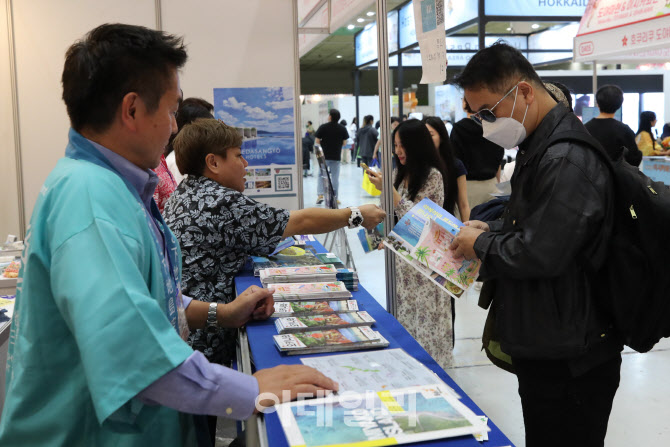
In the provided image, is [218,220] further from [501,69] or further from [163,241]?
[501,69]

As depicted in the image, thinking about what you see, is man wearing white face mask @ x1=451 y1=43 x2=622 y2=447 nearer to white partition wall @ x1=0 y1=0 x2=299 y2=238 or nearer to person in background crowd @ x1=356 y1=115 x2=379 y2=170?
white partition wall @ x1=0 y1=0 x2=299 y2=238

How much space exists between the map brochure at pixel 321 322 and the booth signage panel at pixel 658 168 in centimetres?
787

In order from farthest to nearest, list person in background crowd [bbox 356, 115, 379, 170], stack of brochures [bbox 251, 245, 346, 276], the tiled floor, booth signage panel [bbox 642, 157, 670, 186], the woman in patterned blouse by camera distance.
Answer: person in background crowd [bbox 356, 115, 379, 170], booth signage panel [bbox 642, 157, 670, 186], the tiled floor, stack of brochures [bbox 251, 245, 346, 276], the woman in patterned blouse

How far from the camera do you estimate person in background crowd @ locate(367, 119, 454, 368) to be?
383cm

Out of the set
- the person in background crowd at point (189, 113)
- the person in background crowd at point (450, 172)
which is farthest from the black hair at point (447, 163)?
the person in background crowd at point (189, 113)

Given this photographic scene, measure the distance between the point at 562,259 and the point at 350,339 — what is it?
1.92 ft

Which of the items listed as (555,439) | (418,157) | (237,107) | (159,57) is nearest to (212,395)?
(159,57)

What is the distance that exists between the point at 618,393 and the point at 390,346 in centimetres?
271

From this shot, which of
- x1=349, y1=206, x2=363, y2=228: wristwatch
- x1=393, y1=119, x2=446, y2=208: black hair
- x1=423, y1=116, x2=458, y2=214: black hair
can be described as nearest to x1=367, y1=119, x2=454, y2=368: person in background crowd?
x1=393, y1=119, x2=446, y2=208: black hair

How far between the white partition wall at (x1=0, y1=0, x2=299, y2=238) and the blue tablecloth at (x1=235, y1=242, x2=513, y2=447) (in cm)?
268

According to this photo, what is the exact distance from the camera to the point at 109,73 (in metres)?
1.06

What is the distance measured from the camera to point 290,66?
4.60 meters

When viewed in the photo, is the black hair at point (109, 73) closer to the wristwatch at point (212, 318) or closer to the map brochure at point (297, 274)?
the wristwatch at point (212, 318)

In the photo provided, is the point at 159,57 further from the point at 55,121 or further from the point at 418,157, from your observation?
the point at 55,121
